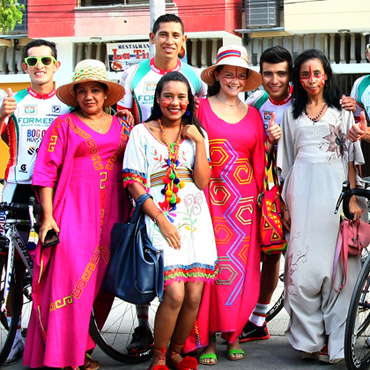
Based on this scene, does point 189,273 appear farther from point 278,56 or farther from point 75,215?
point 278,56

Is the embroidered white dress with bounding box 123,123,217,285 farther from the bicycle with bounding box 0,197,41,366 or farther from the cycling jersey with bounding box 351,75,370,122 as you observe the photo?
the cycling jersey with bounding box 351,75,370,122

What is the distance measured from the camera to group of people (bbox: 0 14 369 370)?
4812 millimetres

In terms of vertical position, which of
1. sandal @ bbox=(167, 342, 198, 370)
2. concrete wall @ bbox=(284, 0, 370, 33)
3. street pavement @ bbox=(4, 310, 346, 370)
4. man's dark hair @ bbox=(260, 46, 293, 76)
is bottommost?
street pavement @ bbox=(4, 310, 346, 370)

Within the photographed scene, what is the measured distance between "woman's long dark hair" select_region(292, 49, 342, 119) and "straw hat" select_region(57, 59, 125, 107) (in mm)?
1183

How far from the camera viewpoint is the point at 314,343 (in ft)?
16.6

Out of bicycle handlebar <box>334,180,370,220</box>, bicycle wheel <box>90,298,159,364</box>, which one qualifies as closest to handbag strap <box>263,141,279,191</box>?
bicycle handlebar <box>334,180,370,220</box>

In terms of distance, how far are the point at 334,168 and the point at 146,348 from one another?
179 cm

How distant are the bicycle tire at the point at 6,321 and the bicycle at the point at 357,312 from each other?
2.12 meters

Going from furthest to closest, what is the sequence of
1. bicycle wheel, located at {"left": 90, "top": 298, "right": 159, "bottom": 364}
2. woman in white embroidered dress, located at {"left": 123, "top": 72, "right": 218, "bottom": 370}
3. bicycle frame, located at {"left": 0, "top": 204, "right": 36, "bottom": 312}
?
1. bicycle wheel, located at {"left": 90, "top": 298, "right": 159, "bottom": 364}
2. bicycle frame, located at {"left": 0, "top": 204, "right": 36, "bottom": 312}
3. woman in white embroidered dress, located at {"left": 123, "top": 72, "right": 218, "bottom": 370}

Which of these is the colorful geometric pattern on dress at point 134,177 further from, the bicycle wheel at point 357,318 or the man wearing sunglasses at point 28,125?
the bicycle wheel at point 357,318

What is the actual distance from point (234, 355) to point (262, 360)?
7.6 inches

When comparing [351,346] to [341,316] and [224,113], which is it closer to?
[341,316]

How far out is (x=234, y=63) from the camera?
524 cm

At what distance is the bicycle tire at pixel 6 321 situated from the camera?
499 cm
